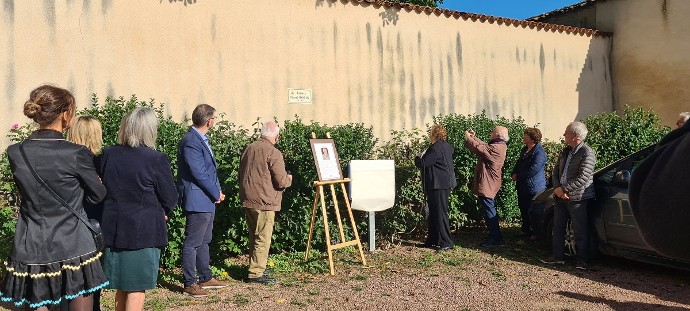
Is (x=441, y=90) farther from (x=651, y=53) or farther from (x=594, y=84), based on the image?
(x=651, y=53)

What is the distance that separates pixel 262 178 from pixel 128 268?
2.36 metres

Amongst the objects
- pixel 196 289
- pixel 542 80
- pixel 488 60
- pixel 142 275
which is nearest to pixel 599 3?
pixel 542 80

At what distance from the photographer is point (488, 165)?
28.1 feet

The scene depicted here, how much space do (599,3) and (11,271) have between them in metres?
13.5

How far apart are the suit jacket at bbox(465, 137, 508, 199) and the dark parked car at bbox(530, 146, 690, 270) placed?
1.30 meters

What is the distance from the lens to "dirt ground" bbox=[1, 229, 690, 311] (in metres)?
5.66

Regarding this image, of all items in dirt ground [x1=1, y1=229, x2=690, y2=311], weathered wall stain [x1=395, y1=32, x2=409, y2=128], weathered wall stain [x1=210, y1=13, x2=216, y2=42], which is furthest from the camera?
weathered wall stain [x1=395, y1=32, x2=409, y2=128]

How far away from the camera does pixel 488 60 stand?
1193 centimetres

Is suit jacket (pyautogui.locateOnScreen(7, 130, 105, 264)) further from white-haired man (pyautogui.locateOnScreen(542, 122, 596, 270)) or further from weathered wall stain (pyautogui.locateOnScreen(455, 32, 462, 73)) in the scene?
weathered wall stain (pyautogui.locateOnScreen(455, 32, 462, 73))

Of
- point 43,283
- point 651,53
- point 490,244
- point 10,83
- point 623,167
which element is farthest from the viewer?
point 651,53

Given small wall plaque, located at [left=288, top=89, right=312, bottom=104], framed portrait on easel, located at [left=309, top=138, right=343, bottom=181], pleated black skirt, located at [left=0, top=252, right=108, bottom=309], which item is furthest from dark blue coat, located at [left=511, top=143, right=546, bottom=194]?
pleated black skirt, located at [left=0, top=252, right=108, bottom=309]

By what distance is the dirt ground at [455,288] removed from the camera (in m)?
5.66

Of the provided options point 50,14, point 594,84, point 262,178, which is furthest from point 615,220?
point 50,14

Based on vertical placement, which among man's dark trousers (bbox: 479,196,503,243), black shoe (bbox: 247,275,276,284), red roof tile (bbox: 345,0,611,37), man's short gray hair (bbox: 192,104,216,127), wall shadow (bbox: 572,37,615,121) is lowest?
black shoe (bbox: 247,275,276,284)
